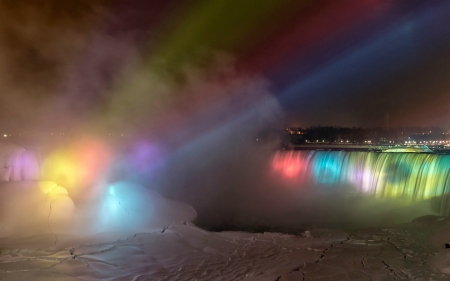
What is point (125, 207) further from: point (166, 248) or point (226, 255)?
point (226, 255)

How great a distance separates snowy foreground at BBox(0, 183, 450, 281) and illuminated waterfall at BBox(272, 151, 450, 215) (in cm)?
445

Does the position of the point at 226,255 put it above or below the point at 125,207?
below

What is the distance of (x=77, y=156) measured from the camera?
11.1 m

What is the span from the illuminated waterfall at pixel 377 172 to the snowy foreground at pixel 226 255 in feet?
14.6

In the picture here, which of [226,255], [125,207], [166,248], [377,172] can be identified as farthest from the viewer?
[377,172]

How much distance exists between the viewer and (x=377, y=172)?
14.7 metres

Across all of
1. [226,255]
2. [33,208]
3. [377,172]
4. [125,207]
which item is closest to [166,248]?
[226,255]

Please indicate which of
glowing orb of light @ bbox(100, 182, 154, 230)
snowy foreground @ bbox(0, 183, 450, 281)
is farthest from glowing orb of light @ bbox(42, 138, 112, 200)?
snowy foreground @ bbox(0, 183, 450, 281)

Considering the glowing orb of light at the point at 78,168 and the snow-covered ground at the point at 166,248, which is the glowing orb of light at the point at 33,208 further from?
the glowing orb of light at the point at 78,168

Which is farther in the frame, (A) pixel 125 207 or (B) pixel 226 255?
(A) pixel 125 207

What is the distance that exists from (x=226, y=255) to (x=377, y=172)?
1088 centimetres

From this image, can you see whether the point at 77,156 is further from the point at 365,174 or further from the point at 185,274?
the point at 365,174

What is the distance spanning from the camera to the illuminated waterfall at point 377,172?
38.5 feet

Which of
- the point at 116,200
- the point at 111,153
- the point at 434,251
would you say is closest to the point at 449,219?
the point at 434,251
